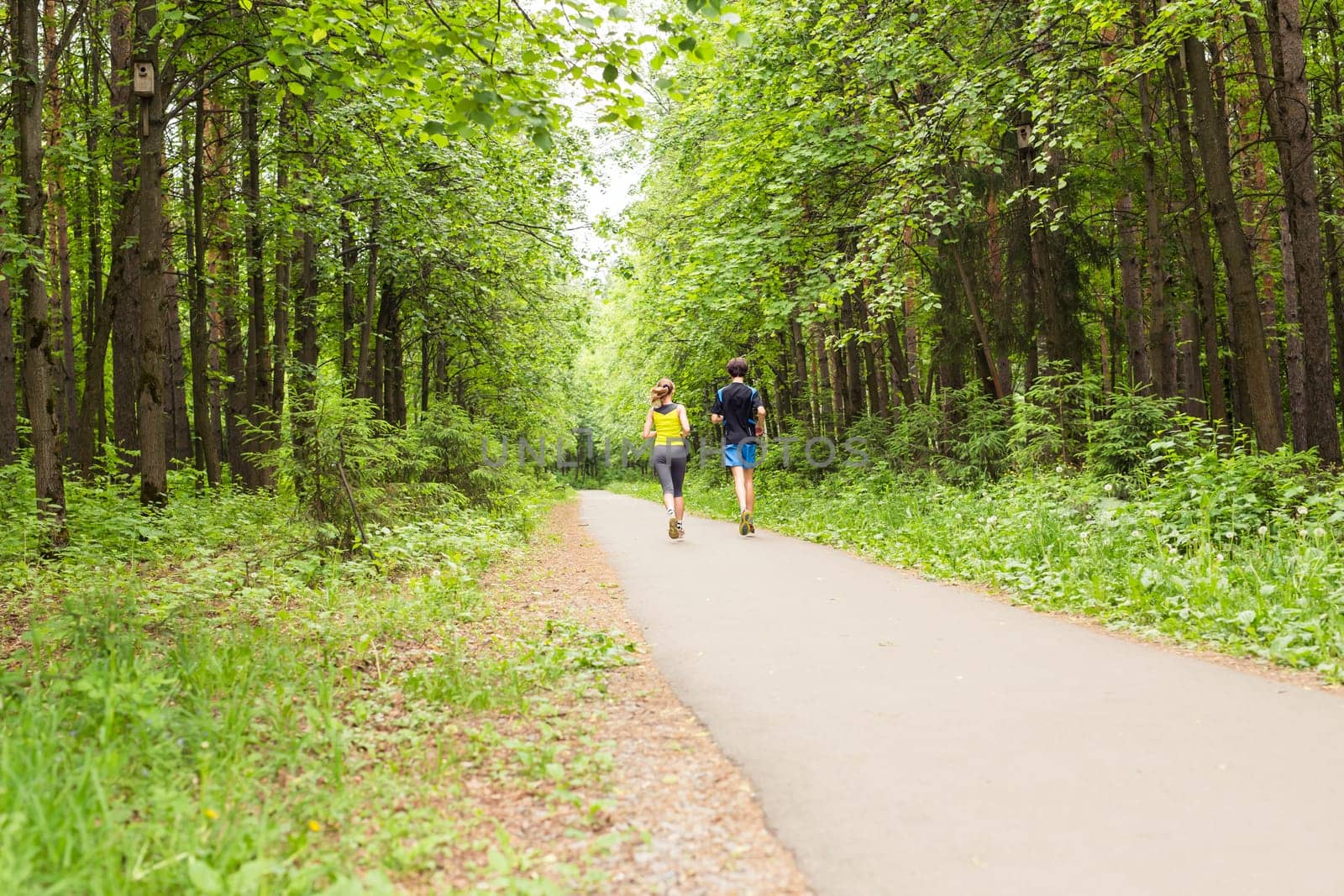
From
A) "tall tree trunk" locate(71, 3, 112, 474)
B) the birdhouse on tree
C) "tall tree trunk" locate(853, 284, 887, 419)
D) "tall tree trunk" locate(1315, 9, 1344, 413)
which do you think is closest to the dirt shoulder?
the birdhouse on tree

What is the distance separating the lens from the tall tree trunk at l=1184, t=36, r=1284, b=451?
9.64 m

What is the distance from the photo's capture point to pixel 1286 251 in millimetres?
17906

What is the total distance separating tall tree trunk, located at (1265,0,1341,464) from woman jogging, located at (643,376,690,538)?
7743 millimetres

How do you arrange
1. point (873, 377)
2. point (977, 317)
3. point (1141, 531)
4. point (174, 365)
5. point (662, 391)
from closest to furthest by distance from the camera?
1. point (1141, 531)
2. point (662, 391)
3. point (977, 317)
4. point (174, 365)
5. point (873, 377)

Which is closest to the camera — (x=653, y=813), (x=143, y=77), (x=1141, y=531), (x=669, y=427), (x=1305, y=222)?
(x=653, y=813)

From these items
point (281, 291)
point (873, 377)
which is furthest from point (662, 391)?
point (873, 377)

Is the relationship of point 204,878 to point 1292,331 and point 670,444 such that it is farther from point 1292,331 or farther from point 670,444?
point 1292,331

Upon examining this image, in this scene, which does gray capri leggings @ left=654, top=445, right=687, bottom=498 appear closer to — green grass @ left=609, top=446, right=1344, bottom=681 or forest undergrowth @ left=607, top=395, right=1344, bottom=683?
forest undergrowth @ left=607, top=395, right=1344, bottom=683

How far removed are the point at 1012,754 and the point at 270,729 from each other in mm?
3107

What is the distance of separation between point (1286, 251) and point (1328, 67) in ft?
12.3

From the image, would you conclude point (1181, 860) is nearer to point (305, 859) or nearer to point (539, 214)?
point (305, 859)

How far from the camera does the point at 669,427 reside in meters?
11.5

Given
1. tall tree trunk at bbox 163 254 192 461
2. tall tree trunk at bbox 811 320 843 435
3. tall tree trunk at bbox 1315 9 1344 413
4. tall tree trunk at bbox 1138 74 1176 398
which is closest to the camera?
tall tree trunk at bbox 1138 74 1176 398

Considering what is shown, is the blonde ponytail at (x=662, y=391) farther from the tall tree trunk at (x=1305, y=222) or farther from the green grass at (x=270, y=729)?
the tall tree trunk at (x=1305, y=222)
